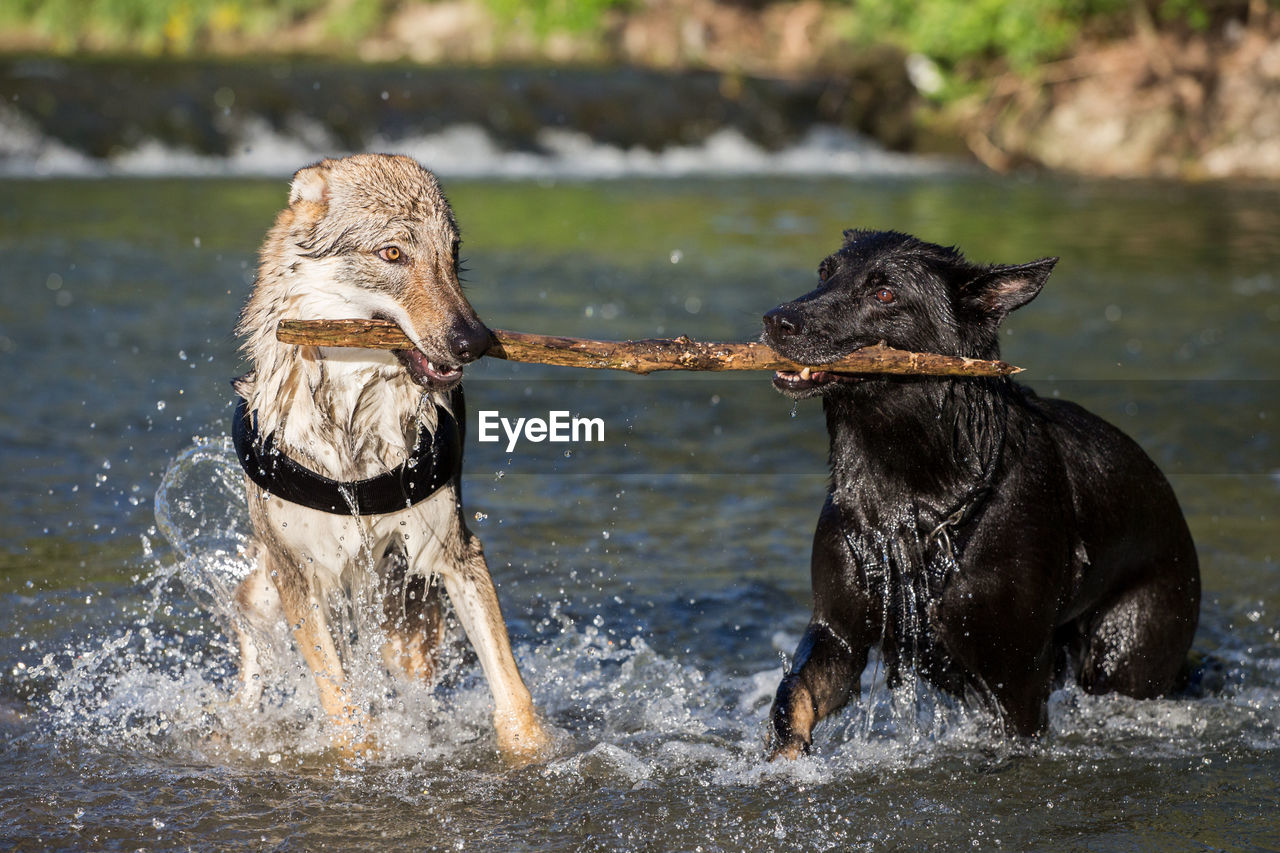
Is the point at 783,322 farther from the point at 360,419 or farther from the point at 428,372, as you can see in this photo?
the point at 360,419

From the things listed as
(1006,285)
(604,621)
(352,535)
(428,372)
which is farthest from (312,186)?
(604,621)

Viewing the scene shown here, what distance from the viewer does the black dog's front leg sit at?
14.7ft

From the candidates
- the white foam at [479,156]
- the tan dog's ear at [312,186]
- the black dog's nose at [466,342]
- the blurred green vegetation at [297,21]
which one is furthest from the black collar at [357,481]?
the blurred green vegetation at [297,21]

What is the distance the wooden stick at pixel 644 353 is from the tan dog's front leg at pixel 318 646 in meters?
0.90

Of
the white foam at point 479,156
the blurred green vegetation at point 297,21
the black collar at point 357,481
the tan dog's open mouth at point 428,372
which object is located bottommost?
the black collar at point 357,481

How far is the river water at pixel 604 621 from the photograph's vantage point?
4.36 metres

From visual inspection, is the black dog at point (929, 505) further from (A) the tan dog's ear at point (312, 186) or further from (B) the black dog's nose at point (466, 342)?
(A) the tan dog's ear at point (312, 186)

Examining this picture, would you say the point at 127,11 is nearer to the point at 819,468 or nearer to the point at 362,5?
the point at 362,5


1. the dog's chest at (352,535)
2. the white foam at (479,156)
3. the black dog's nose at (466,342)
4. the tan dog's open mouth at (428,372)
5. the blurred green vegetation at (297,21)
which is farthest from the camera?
the blurred green vegetation at (297,21)

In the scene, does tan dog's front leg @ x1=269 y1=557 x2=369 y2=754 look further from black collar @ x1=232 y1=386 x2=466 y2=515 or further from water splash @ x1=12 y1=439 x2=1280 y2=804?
black collar @ x1=232 y1=386 x2=466 y2=515

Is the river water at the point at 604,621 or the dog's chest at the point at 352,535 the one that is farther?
the dog's chest at the point at 352,535

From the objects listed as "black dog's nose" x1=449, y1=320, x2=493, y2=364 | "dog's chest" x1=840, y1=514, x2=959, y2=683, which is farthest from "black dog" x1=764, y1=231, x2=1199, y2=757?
"black dog's nose" x1=449, y1=320, x2=493, y2=364

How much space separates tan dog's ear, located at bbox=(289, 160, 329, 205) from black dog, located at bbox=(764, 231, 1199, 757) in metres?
1.54

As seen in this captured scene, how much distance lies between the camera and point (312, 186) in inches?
176
